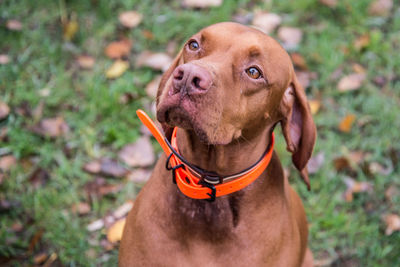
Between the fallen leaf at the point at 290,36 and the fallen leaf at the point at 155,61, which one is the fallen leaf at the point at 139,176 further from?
the fallen leaf at the point at 290,36

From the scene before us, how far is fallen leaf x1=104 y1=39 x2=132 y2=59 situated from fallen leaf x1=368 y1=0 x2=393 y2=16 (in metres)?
2.81

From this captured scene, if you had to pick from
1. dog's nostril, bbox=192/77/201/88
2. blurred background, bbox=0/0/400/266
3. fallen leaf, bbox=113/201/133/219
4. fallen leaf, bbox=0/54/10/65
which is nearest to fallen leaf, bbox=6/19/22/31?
blurred background, bbox=0/0/400/266

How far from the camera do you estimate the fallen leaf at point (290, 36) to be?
536 cm

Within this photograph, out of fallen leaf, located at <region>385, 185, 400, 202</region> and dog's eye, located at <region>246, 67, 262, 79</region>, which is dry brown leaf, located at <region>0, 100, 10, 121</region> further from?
fallen leaf, located at <region>385, 185, 400, 202</region>

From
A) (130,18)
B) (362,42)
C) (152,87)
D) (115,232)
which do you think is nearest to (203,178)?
(115,232)

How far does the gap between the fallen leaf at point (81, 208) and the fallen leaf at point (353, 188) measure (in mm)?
2238

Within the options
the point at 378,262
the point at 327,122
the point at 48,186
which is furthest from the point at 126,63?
the point at 378,262

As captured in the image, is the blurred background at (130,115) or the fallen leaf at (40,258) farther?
the blurred background at (130,115)

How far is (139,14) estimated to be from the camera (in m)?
5.43

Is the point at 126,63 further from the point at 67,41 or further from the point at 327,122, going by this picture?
the point at 327,122

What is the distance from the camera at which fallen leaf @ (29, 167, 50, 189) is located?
4.16 metres

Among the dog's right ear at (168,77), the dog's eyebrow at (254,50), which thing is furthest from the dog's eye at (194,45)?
the dog's eyebrow at (254,50)

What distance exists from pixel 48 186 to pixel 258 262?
2128 millimetres

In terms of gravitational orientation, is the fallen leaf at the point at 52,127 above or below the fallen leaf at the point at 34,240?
above
